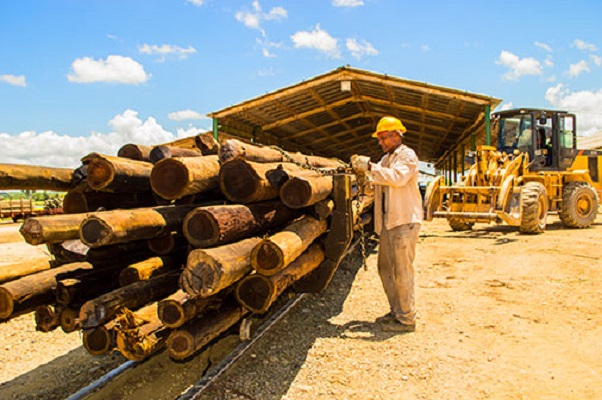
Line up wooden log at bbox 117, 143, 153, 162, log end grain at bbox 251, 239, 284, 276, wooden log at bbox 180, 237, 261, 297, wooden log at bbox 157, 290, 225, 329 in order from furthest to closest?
1. wooden log at bbox 117, 143, 153, 162
2. log end grain at bbox 251, 239, 284, 276
3. wooden log at bbox 157, 290, 225, 329
4. wooden log at bbox 180, 237, 261, 297

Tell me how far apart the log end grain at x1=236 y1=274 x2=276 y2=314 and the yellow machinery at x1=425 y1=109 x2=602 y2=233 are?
8.89 m

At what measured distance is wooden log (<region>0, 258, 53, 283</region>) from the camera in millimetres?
3719

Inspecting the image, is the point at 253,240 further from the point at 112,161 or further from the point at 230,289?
the point at 112,161

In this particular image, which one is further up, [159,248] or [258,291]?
[159,248]

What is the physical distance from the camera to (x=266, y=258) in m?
3.54

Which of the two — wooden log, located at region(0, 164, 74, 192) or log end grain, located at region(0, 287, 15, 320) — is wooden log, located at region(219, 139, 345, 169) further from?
log end grain, located at region(0, 287, 15, 320)

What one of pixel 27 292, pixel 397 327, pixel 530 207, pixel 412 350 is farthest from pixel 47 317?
pixel 530 207

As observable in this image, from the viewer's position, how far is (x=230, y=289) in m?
3.80

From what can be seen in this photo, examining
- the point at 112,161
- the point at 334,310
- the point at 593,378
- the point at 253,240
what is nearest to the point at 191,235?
the point at 253,240

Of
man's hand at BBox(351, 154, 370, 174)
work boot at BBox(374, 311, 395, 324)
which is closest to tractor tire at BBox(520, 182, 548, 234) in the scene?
work boot at BBox(374, 311, 395, 324)

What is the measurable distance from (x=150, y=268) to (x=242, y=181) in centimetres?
109

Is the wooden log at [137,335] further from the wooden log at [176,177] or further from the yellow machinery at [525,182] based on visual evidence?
the yellow machinery at [525,182]

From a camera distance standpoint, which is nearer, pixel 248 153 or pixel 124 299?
pixel 124 299

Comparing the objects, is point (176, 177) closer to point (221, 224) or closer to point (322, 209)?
point (221, 224)
